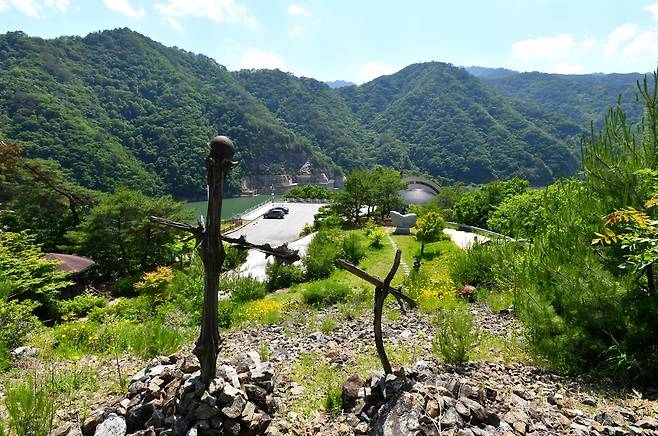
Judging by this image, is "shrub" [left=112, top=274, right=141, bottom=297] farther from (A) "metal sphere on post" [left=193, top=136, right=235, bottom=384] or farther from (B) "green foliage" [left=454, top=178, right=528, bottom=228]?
(B) "green foliage" [left=454, top=178, right=528, bottom=228]

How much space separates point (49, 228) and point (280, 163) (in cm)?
7916

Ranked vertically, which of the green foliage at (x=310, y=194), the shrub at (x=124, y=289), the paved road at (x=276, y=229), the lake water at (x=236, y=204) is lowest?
the lake water at (x=236, y=204)

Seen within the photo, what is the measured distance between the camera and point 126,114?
88562mm

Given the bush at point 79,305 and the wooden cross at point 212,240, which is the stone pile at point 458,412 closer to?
the wooden cross at point 212,240

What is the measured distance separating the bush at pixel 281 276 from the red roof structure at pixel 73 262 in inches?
325

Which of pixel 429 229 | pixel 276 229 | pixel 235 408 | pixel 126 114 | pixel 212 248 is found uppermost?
pixel 126 114

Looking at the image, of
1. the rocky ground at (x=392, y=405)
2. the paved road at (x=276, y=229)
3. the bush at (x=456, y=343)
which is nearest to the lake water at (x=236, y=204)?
the paved road at (x=276, y=229)

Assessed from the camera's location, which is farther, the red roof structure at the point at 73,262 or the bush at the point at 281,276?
the red roof structure at the point at 73,262

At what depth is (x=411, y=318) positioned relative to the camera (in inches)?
316

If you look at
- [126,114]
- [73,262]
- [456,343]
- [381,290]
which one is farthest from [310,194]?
[126,114]

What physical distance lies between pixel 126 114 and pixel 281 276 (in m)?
93.1

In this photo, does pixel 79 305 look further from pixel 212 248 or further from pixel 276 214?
pixel 276 214

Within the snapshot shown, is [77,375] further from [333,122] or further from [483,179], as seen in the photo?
[333,122]

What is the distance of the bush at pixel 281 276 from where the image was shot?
13320 mm
